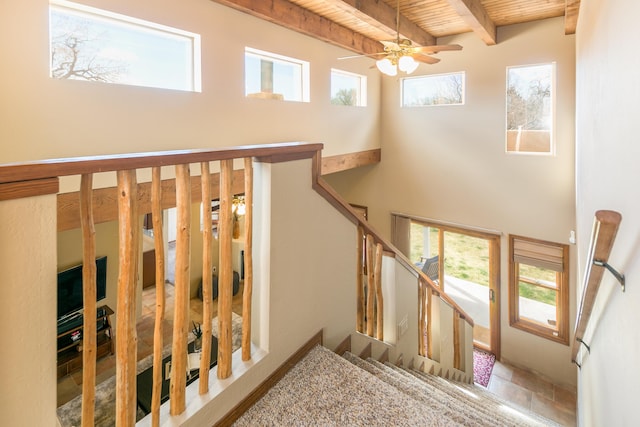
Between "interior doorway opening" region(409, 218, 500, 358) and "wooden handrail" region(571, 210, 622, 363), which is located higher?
"wooden handrail" region(571, 210, 622, 363)

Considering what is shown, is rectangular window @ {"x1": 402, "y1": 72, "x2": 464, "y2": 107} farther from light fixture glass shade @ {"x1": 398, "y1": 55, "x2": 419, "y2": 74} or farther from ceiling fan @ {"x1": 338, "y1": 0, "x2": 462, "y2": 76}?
light fixture glass shade @ {"x1": 398, "y1": 55, "x2": 419, "y2": 74}

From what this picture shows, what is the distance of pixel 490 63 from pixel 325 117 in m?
2.74

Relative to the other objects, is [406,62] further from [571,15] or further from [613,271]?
[613,271]

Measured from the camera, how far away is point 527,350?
578 centimetres

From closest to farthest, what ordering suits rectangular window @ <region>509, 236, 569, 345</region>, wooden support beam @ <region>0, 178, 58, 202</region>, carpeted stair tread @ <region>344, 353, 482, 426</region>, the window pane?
wooden support beam @ <region>0, 178, 58, 202</region>
carpeted stair tread @ <region>344, 353, 482, 426</region>
rectangular window @ <region>509, 236, 569, 345</region>
the window pane

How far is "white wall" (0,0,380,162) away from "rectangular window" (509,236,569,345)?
3718mm

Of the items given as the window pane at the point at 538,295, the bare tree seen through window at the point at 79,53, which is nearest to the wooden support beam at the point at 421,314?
the window pane at the point at 538,295

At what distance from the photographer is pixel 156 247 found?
4.32 feet

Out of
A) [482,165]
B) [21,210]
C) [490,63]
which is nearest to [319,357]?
[21,210]

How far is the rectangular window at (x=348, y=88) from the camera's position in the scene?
6.04 m

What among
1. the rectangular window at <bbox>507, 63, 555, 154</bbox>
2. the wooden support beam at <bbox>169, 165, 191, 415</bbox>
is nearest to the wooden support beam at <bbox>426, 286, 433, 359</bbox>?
the wooden support beam at <bbox>169, 165, 191, 415</bbox>

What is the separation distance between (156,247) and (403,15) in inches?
202

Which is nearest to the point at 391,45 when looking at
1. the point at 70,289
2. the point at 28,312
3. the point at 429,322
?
the point at 429,322

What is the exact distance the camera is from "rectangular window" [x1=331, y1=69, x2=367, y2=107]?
604 centimetres
